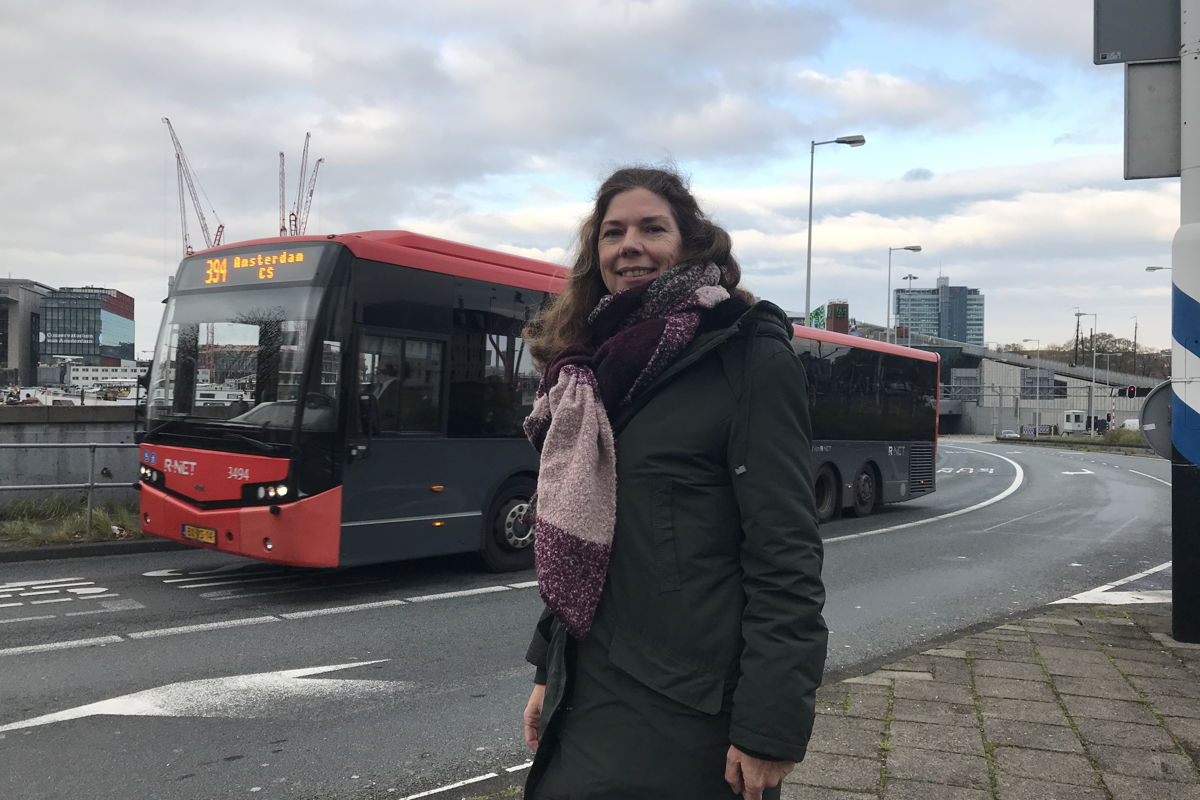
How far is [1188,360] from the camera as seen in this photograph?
6.63 metres

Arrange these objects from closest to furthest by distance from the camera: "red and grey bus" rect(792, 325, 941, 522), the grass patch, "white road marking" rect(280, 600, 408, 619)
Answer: "white road marking" rect(280, 600, 408, 619) → the grass patch → "red and grey bus" rect(792, 325, 941, 522)

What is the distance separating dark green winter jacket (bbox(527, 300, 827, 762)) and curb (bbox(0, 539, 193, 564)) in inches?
386

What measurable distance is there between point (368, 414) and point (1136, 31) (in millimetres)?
6510

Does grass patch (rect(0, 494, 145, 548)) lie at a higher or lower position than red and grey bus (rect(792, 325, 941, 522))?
lower

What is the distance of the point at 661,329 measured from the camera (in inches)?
81.9

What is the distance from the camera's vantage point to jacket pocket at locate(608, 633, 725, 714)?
1.89m

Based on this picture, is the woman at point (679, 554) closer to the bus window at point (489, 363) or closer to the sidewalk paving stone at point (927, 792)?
the sidewalk paving stone at point (927, 792)

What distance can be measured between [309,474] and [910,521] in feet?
35.1

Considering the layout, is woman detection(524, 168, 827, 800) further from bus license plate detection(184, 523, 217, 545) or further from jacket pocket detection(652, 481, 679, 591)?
bus license plate detection(184, 523, 217, 545)

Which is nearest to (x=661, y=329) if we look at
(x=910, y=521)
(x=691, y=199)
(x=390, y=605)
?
(x=691, y=199)

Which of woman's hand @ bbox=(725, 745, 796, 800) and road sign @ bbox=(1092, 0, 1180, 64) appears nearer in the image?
woman's hand @ bbox=(725, 745, 796, 800)

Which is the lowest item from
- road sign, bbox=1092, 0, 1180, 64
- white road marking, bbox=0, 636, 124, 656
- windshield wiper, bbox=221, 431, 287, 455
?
white road marking, bbox=0, 636, 124, 656

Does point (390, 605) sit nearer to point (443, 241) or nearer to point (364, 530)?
point (364, 530)

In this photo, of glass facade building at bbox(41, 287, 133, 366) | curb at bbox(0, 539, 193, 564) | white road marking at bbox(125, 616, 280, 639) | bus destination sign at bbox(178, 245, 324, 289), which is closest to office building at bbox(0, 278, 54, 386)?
glass facade building at bbox(41, 287, 133, 366)
